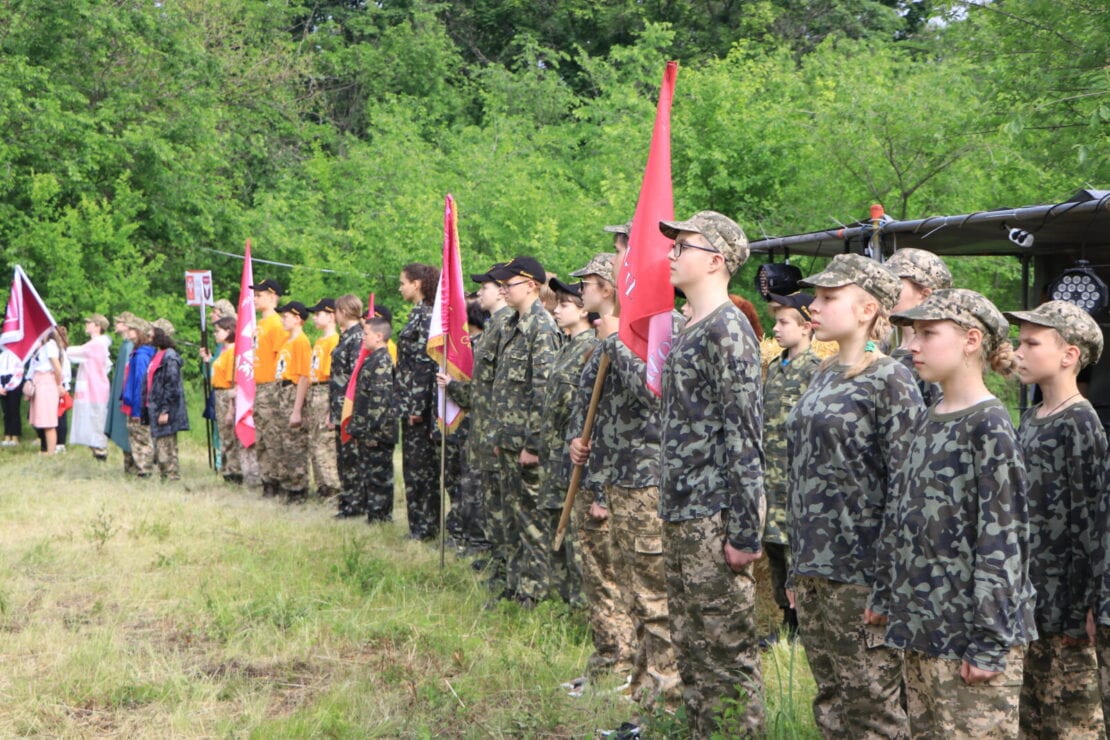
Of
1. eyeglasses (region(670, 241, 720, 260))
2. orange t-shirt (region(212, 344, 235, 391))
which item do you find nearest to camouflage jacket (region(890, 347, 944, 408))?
eyeglasses (region(670, 241, 720, 260))

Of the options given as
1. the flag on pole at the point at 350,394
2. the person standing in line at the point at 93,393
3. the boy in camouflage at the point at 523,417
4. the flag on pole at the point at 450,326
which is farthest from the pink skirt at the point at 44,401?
the boy in camouflage at the point at 523,417

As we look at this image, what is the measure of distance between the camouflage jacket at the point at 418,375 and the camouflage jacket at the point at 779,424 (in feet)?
13.5

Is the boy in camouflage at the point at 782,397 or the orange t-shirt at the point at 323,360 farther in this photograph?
the orange t-shirt at the point at 323,360

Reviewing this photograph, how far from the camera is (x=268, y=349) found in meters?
13.6

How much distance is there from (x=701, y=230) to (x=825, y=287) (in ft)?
1.89

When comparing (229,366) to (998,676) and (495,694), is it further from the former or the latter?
(998,676)

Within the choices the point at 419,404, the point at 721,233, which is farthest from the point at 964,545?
the point at 419,404

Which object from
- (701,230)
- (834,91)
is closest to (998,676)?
(701,230)

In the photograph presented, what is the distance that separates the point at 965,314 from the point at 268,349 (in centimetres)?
1051

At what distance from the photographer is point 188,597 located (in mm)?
8312

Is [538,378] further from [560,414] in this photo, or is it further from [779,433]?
[779,433]

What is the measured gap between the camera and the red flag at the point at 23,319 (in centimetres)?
1586

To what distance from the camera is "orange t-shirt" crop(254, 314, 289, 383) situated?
44.2 ft

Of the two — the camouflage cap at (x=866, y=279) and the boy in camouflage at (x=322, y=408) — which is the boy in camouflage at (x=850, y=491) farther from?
the boy in camouflage at (x=322, y=408)
